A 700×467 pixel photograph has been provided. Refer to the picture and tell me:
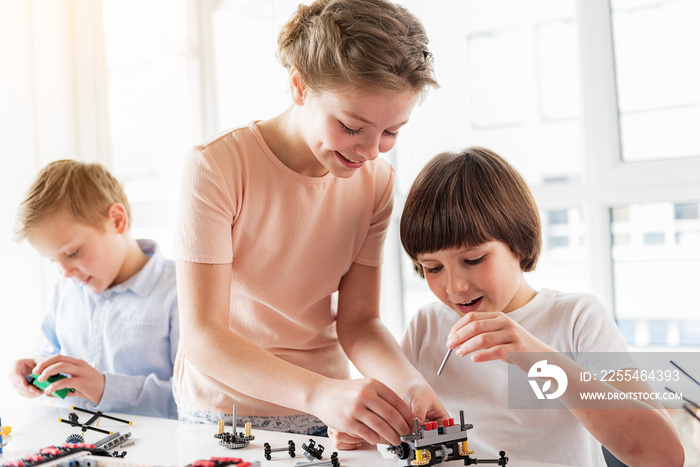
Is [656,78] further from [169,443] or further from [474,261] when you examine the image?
[169,443]

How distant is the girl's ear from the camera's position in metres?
1.20

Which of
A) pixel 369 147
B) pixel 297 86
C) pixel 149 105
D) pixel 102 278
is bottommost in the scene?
pixel 102 278

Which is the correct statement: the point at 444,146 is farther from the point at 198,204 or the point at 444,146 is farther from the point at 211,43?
the point at 198,204

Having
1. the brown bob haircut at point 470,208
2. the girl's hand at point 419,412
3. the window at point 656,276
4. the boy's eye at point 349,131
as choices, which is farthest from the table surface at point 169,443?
the window at point 656,276

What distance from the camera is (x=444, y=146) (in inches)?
92.8

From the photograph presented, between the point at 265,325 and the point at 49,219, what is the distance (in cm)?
84

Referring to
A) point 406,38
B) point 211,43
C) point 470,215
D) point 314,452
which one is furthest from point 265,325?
point 211,43

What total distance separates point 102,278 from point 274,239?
78 centimetres

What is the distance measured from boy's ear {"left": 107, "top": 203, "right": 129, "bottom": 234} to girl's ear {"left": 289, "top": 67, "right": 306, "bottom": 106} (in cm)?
94

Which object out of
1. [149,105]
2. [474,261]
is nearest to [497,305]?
[474,261]

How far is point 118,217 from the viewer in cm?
195

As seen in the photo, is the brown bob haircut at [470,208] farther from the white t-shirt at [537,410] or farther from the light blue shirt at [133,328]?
Answer: the light blue shirt at [133,328]

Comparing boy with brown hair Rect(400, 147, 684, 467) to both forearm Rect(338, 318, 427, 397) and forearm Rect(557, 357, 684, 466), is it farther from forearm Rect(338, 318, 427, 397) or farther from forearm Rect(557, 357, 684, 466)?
forearm Rect(338, 318, 427, 397)

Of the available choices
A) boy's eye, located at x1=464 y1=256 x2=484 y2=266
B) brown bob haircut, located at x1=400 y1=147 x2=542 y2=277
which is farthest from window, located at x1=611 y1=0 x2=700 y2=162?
boy's eye, located at x1=464 y1=256 x2=484 y2=266
